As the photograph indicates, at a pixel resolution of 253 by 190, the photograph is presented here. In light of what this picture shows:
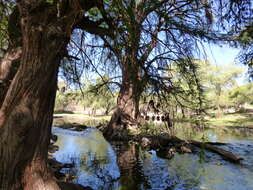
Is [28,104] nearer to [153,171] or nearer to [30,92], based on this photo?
[30,92]

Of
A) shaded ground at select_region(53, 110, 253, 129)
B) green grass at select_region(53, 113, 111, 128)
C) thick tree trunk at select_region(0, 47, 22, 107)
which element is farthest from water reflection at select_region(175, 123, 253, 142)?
green grass at select_region(53, 113, 111, 128)

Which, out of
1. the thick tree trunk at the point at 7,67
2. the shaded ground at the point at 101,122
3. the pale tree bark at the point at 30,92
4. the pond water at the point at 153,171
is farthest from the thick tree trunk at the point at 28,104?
the shaded ground at the point at 101,122

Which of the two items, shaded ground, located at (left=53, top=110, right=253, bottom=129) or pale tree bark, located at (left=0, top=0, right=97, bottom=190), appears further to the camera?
shaded ground, located at (left=53, top=110, right=253, bottom=129)

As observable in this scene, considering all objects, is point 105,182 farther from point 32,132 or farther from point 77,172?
point 32,132

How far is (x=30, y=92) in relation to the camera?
256cm

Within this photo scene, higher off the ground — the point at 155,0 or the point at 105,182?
the point at 155,0

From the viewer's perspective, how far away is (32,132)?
2.61m

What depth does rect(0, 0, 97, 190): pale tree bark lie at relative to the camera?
97.4 inches

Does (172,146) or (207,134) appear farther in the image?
(172,146)

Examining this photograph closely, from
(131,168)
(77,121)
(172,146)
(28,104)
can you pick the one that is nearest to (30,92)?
(28,104)

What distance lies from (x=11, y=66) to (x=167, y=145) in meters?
7.96

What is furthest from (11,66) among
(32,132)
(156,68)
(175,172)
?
(175,172)

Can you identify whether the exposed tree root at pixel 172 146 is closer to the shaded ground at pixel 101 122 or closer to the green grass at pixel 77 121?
the green grass at pixel 77 121

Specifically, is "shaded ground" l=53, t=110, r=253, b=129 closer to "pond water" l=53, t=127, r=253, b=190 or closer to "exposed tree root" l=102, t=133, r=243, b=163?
"exposed tree root" l=102, t=133, r=243, b=163
